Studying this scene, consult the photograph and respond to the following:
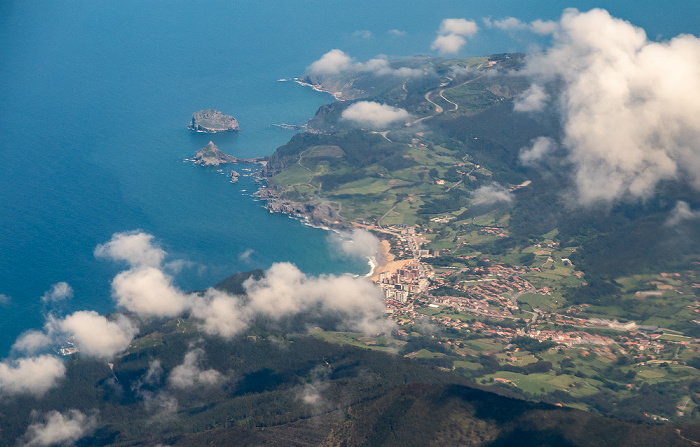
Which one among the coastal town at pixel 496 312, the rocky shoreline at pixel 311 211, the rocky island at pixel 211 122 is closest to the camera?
the coastal town at pixel 496 312

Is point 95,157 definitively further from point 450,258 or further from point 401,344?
point 401,344

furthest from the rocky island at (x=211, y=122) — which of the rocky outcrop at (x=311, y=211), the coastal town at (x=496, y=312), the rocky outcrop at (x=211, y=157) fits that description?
the coastal town at (x=496, y=312)

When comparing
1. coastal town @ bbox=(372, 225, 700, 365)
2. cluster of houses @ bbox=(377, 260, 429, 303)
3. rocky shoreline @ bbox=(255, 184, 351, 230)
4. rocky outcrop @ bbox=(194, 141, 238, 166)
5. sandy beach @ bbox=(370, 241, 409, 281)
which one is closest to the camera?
coastal town @ bbox=(372, 225, 700, 365)

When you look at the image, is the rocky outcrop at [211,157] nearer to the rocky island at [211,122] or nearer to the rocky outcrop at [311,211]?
the rocky island at [211,122]

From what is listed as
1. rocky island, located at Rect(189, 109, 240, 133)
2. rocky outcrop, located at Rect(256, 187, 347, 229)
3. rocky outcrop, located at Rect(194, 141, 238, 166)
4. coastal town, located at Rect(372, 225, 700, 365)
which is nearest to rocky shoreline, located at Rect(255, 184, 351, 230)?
rocky outcrop, located at Rect(256, 187, 347, 229)

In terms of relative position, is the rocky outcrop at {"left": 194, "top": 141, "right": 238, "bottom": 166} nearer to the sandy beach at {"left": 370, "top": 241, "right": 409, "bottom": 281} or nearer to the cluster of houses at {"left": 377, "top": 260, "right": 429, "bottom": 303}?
the sandy beach at {"left": 370, "top": 241, "right": 409, "bottom": 281}

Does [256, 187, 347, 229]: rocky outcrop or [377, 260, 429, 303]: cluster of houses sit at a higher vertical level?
[256, 187, 347, 229]: rocky outcrop

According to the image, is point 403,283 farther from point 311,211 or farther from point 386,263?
point 311,211
